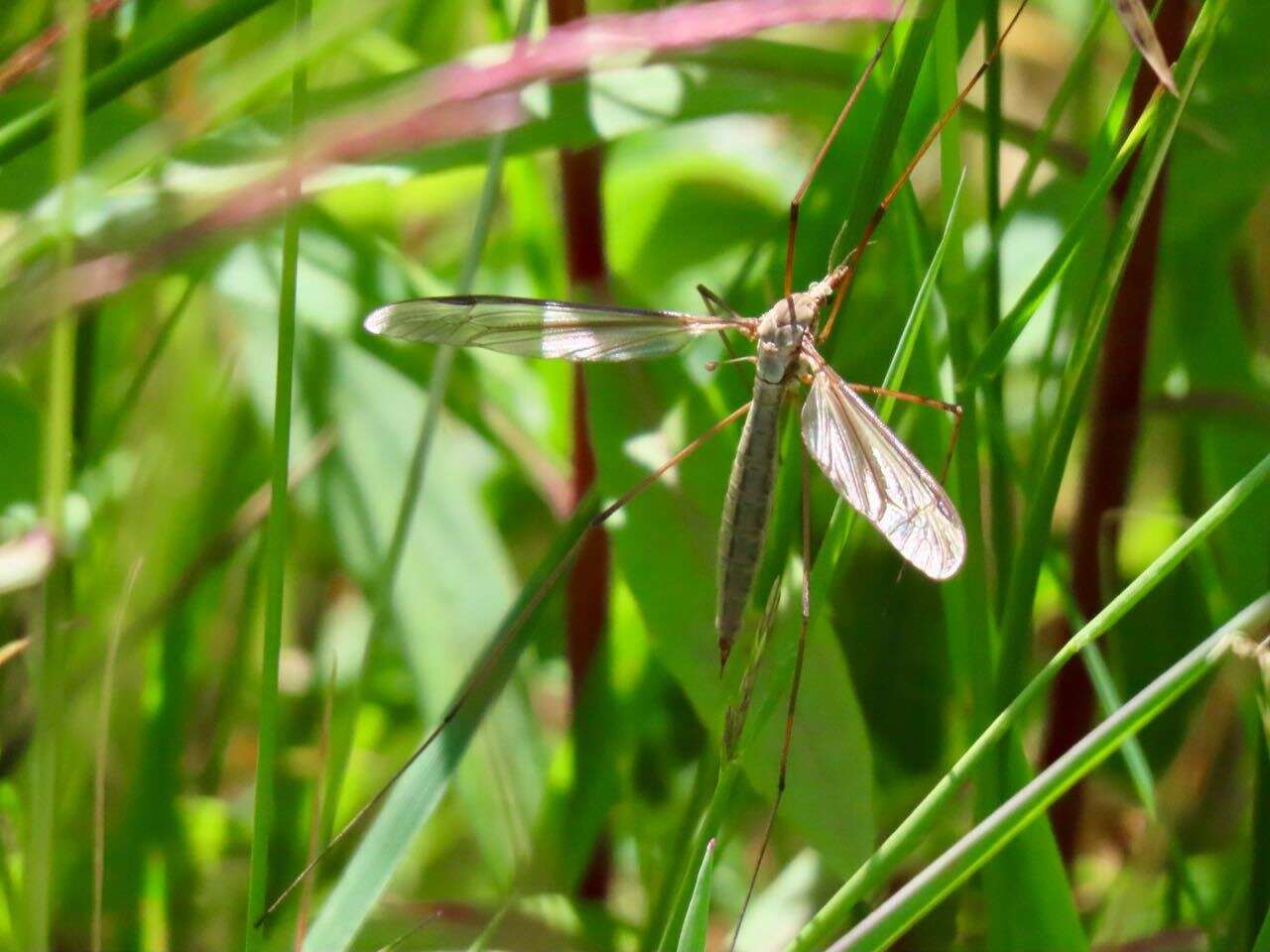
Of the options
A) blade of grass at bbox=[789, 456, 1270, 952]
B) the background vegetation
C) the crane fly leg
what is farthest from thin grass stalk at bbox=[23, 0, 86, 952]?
the crane fly leg

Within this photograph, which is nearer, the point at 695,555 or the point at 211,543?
the point at 695,555

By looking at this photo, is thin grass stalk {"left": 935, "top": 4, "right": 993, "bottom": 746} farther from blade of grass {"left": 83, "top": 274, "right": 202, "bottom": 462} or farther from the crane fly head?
blade of grass {"left": 83, "top": 274, "right": 202, "bottom": 462}

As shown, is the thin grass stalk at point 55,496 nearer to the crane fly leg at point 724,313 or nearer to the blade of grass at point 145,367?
the blade of grass at point 145,367

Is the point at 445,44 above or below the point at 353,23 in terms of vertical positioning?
above

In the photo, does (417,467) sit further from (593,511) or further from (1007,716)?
(1007,716)

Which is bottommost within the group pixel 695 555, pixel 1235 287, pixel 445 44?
pixel 695 555

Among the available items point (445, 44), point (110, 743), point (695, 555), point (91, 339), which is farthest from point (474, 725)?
point (445, 44)

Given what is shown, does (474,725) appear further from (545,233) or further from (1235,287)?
(1235,287)
